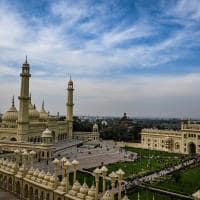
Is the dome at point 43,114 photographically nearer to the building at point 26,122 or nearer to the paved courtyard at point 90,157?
the building at point 26,122

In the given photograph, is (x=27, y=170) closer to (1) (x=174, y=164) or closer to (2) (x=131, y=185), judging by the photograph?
(2) (x=131, y=185)

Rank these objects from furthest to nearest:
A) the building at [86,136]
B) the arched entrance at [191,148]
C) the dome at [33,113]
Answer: the building at [86,136] < the arched entrance at [191,148] < the dome at [33,113]

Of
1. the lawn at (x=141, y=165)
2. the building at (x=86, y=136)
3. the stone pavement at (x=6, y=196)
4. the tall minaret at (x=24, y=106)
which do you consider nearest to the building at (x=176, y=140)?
the building at (x=86, y=136)

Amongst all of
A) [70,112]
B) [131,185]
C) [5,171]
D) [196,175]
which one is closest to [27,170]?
[5,171]

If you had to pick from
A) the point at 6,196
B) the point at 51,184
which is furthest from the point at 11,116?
the point at 51,184

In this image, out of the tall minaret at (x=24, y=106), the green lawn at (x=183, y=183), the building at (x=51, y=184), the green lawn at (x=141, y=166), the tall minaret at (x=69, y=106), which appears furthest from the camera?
the tall minaret at (x=69, y=106)

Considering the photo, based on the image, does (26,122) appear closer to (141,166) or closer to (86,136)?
(141,166)

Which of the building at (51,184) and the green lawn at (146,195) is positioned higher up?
the building at (51,184)
